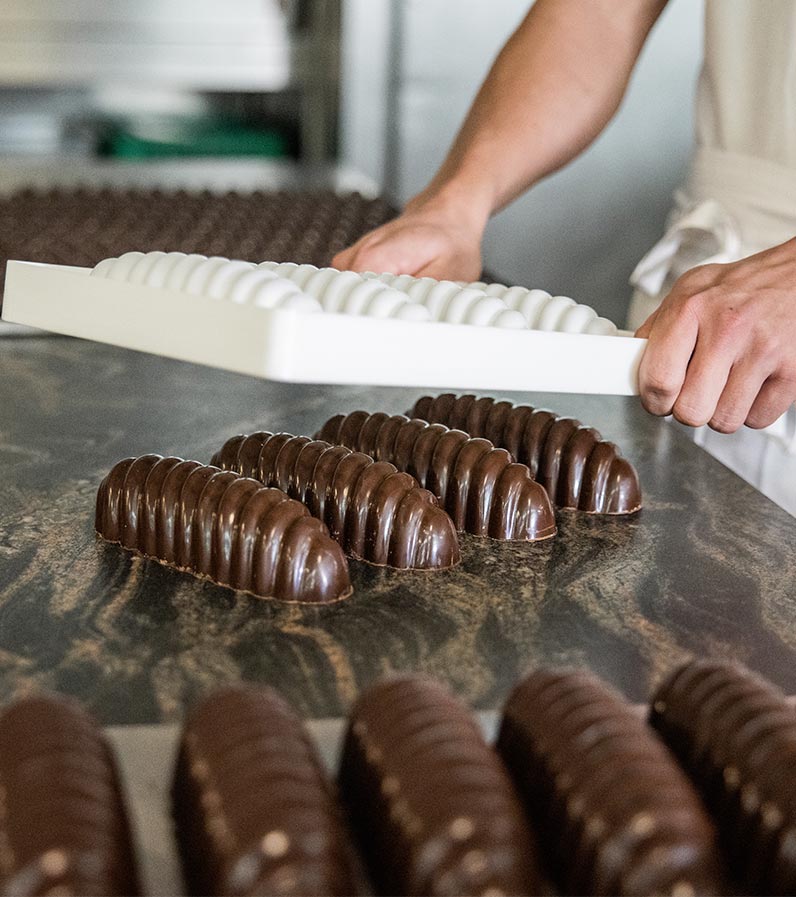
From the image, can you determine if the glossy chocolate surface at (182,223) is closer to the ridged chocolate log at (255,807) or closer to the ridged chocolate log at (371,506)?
the ridged chocolate log at (371,506)

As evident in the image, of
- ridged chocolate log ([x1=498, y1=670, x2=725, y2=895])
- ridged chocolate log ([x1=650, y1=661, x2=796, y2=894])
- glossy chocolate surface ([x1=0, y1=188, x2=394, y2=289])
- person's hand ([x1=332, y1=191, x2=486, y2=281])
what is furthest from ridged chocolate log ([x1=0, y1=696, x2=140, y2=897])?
glossy chocolate surface ([x1=0, y1=188, x2=394, y2=289])

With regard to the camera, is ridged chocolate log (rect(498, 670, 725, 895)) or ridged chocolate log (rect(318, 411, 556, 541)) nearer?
ridged chocolate log (rect(498, 670, 725, 895))

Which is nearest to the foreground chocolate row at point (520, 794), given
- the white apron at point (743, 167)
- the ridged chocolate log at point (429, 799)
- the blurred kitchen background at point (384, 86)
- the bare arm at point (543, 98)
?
the ridged chocolate log at point (429, 799)

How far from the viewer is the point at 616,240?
4324 millimetres

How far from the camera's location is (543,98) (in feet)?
7.50

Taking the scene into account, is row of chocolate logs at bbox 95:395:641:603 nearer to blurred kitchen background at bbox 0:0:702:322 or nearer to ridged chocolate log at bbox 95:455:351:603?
ridged chocolate log at bbox 95:455:351:603

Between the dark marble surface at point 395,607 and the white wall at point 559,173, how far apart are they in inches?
99.9

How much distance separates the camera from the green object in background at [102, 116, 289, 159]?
4.66 m

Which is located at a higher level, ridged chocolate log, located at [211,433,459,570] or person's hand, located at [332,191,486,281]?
person's hand, located at [332,191,486,281]

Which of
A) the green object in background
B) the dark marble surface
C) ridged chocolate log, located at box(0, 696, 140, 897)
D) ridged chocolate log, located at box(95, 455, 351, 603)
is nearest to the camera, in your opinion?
ridged chocolate log, located at box(0, 696, 140, 897)

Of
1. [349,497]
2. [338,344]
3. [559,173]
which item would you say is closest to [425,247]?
[349,497]

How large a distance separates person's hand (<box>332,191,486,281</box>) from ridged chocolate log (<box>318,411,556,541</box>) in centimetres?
40

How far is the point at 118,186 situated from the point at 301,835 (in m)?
3.32

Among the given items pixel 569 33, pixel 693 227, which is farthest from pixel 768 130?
pixel 569 33
